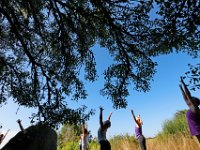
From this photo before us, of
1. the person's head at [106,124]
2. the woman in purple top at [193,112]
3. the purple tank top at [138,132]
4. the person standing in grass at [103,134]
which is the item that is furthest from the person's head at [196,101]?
the purple tank top at [138,132]

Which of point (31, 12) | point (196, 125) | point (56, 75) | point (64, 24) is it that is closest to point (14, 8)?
point (31, 12)

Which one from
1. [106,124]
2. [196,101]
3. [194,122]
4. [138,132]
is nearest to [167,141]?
[106,124]

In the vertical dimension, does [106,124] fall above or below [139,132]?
below

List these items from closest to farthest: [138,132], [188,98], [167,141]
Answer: [188,98] < [167,141] < [138,132]

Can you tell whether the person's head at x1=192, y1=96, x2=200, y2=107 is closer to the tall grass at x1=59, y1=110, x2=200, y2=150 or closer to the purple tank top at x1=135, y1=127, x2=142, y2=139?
the tall grass at x1=59, y1=110, x2=200, y2=150

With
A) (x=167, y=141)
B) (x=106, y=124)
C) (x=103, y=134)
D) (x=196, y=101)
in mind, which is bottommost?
(x=196, y=101)

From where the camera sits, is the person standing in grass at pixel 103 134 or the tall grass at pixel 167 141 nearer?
the tall grass at pixel 167 141

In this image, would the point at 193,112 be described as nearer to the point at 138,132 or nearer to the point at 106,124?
the point at 106,124

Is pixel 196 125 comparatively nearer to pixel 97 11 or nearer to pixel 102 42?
pixel 97 11

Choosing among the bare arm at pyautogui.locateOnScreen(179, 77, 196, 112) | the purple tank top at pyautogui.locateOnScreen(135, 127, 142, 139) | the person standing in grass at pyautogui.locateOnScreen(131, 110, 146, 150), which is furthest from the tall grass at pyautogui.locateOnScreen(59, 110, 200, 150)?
the bare arm at pyautogui.locateOnScreen(179, 77, 196, 112)

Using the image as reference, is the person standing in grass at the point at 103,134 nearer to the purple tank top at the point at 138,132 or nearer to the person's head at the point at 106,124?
the person's head at the point at 106,124

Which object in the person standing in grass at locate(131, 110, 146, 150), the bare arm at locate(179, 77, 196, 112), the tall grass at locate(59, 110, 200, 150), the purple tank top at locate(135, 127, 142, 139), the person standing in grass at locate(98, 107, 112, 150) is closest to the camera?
the bare arm at locate(179, 77, 196, 112)

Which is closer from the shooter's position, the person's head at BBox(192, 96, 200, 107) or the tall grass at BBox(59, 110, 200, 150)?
the person's head at BBox(192, 96, 200, 107)

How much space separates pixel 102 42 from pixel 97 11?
1957 millimetres
